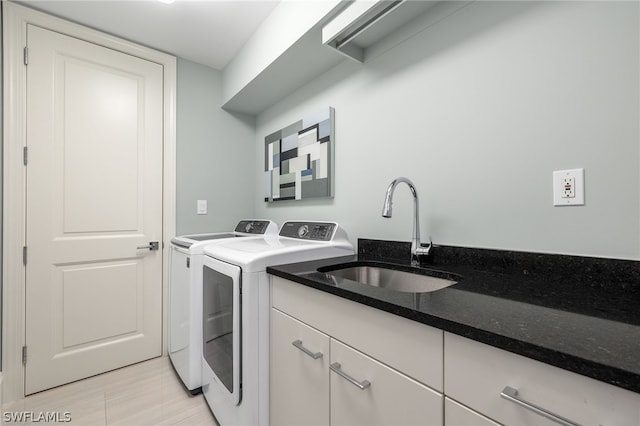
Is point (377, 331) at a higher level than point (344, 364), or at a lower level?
higher

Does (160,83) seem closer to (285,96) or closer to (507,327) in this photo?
(285,96)

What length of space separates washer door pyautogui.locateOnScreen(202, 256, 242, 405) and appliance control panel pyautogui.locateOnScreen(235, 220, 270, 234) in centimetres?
71

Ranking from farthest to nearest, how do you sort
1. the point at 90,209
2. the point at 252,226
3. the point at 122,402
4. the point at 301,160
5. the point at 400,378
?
the point at 252,226
the point at 301,160
the point at 90,209
the point at 122,402
the point at 400,378

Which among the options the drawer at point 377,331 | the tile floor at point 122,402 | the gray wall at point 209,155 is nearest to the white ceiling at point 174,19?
the gray wall at point 209,155

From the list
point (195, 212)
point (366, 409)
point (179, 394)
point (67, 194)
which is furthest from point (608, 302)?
point (67, 194)

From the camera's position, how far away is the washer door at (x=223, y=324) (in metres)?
1.20

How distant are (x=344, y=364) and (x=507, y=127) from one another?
41.3 inches

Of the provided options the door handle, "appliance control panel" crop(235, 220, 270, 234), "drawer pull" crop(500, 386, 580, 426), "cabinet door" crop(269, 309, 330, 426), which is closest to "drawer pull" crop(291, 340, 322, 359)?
"cabinet door" crop(269, 309, 330, 426)

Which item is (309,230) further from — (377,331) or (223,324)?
(377,331)

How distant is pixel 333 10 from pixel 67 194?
6.57 feet

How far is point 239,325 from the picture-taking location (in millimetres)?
1202

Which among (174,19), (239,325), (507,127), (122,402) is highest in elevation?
(174,19)

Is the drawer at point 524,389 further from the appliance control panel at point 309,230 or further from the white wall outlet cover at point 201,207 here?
the white wall outlet cover at point 201,207

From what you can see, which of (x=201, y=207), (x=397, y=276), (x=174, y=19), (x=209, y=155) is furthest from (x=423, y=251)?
(x=174, y=19)
